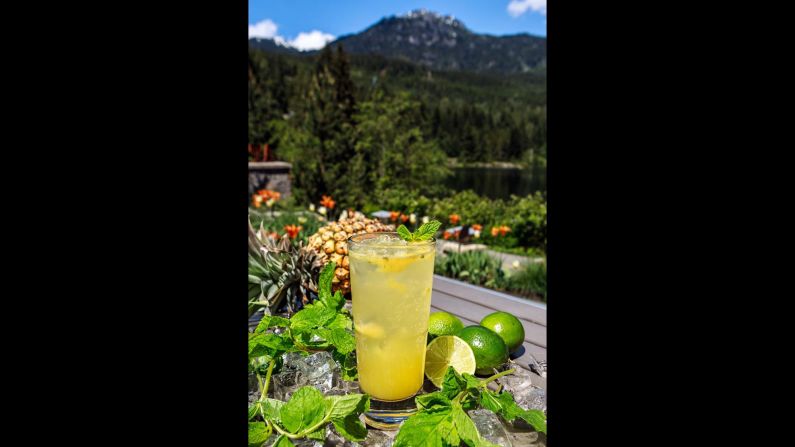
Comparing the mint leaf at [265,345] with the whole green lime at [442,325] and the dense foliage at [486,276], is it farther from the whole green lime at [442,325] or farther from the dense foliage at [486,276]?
the dense foliage at [486,276]

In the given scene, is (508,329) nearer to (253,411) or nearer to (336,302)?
(336,302)

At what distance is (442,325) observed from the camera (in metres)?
1.53

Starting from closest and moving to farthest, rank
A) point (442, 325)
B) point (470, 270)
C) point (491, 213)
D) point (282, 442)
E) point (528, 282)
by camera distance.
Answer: point (282, 442), point (442, 325), point (470, 270), point (528, 282), point (491, 213)

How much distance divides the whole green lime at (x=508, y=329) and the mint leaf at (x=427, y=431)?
2.29ft

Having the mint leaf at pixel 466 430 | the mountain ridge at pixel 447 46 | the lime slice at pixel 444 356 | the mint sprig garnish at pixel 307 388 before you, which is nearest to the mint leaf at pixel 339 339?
the mint sprig garnish at pixel 307 388

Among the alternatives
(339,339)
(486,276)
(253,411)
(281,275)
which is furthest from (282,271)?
(486,276)

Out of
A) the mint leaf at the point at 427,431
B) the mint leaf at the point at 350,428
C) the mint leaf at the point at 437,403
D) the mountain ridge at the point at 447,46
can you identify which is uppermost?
the mountain ridge at the point at 447,46

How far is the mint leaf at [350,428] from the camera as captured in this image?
0.97 meters

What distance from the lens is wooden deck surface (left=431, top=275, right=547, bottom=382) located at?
1.77m

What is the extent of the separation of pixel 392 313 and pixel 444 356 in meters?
0.21
